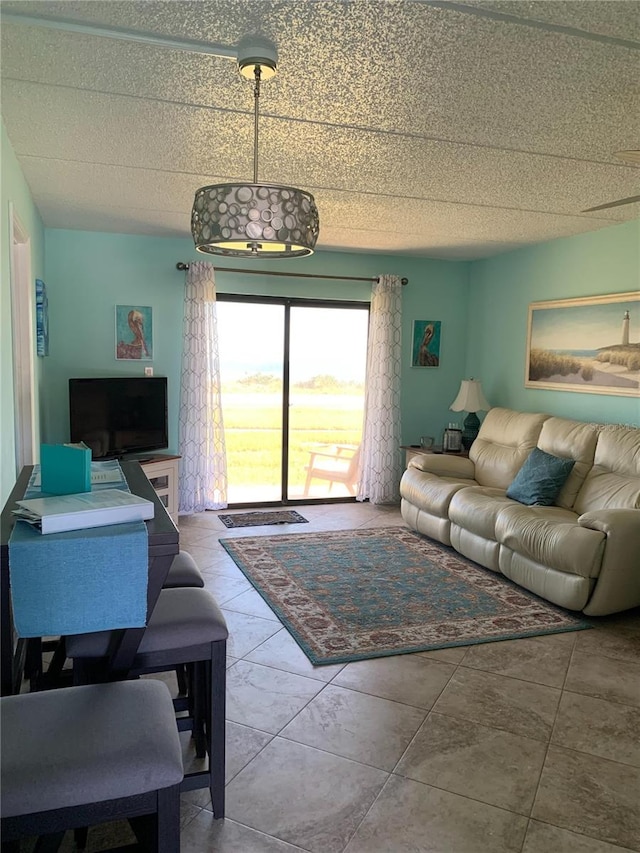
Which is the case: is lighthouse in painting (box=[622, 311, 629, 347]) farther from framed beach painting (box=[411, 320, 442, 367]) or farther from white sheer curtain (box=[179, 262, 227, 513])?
white sheer curtain (box=[179, 262, 227, 513])

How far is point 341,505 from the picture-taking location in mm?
6441

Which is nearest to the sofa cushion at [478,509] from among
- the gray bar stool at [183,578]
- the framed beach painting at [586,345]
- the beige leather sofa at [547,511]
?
the beige leather sofa at [547,511]

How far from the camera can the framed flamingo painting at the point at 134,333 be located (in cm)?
563

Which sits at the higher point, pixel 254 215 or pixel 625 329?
pixel 254 215

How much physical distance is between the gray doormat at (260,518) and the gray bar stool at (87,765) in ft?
13.2

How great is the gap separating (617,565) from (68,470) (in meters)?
3.03

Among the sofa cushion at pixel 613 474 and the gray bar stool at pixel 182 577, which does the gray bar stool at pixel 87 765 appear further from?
the sofa cushion at pixel 613 474

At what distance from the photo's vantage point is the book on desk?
155 centimetres

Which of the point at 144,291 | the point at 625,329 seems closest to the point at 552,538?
the point at 625,329

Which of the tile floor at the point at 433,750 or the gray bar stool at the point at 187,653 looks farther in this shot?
Result: the tile floor at the point at 433,750

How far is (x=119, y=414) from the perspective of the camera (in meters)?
5.35

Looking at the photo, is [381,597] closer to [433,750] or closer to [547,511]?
[547,511]

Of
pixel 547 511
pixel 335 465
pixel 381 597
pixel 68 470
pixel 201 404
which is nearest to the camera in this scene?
pixel 68 470

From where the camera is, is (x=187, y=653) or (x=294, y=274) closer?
(x=187, y=653)
